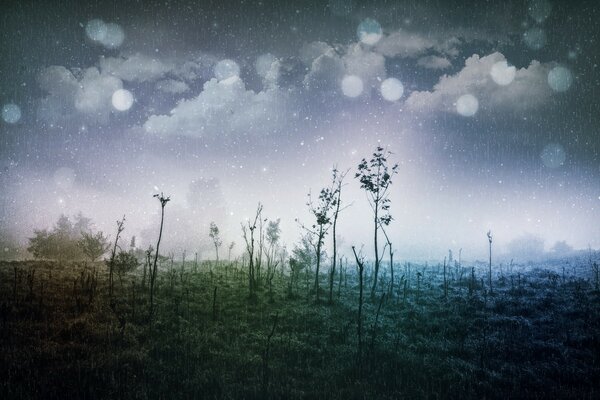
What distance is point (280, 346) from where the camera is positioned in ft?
59.0

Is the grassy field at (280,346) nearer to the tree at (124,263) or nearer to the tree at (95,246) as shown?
the tree at (124,263)

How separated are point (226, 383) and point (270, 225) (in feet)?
155

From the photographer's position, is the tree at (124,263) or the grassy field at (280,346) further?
the tree at (124,263)

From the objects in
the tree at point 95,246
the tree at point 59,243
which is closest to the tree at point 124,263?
the tree at point 95,246

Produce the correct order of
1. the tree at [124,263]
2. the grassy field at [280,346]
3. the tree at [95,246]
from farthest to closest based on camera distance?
the tree at [95,246]
the tree at [124,263]
the grassy field at [280,346]

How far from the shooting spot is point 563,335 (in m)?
22.7

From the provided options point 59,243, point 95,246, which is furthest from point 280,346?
point 59,243

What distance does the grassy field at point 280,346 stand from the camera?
39.2ft

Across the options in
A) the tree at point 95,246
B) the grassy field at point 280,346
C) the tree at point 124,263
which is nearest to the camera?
the grassy field at point 280,346

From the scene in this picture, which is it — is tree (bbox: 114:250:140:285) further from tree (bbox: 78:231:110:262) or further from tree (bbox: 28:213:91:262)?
tree (bbox: 28:213:91:262)

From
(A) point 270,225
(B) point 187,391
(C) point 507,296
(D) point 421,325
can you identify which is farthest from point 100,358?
(A) point 270,225

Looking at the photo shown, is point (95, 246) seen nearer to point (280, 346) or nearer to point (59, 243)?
point (59, 243)

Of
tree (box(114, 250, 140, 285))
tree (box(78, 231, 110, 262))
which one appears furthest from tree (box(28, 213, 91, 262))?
tree (box(114, 250, 140, 285))

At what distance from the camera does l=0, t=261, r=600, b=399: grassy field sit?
11953mm
